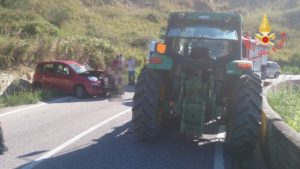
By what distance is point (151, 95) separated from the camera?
360 inches

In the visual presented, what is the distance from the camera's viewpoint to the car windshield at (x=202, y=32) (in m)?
9.66

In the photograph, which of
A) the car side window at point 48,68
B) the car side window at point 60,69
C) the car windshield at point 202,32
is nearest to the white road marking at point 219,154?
the car windshield at point 202,32

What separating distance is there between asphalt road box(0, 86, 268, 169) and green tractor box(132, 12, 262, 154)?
39 centimetres

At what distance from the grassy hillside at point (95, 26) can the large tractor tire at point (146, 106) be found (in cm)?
1182

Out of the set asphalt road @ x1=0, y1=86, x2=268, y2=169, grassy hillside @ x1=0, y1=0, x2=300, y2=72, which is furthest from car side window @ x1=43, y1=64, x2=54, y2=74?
asphalt road @ x1=0, y1=86, x2=268, y2=169

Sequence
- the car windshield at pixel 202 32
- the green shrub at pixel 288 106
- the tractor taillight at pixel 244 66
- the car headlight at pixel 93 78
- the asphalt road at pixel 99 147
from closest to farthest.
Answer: the asphalt road at pixel 99 147 < the tractor taillight at pixel 244 66 < the car windshield at pixel 202 32 < the green shrub at pixel 288 106 < the car headlight at pixel 93 78

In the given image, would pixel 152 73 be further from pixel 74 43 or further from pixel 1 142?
pixel 74 43

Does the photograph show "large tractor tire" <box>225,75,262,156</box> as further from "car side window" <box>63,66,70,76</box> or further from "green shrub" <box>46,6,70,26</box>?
"green shrub" <box>46,6,70,26</box>

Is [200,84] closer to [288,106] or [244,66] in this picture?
[244,66]

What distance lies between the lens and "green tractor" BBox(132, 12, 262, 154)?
8.66 metres

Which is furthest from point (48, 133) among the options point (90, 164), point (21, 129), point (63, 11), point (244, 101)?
point (63, 11)

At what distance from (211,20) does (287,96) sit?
6485mm

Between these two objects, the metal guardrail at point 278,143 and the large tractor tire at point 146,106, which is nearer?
the metal guardrail at point 278,143

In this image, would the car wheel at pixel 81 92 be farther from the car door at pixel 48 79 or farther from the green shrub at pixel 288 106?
the green shrub at pixel 288 106
